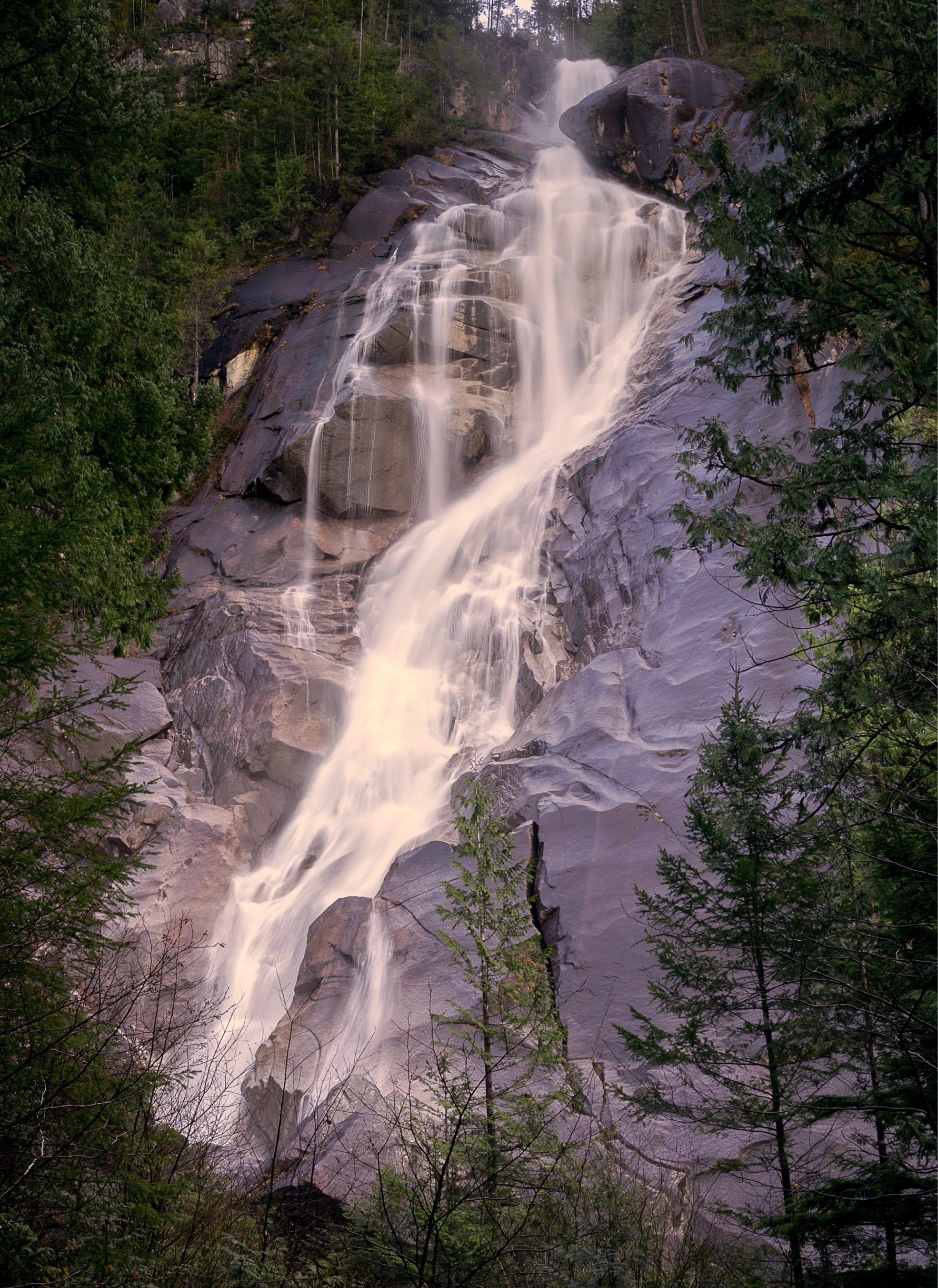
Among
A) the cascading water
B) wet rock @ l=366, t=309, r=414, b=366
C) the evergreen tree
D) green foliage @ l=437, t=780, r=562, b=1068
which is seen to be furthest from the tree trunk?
wet rock @ l=366, t=309, r=414, b=366

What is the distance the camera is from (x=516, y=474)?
24266mm

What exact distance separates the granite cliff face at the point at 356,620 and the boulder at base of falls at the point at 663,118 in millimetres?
117

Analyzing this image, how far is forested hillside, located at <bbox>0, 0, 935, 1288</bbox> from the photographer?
4957mm

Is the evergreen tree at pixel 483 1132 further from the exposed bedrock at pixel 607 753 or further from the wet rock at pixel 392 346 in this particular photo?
the wet rock at pixel 392 346

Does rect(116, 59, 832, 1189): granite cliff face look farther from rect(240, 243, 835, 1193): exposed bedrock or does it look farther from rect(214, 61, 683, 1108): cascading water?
rect(214, 61, 683, 1108): cascading water

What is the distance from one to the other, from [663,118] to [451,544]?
830 inches

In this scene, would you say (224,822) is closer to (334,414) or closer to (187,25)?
(334,414)

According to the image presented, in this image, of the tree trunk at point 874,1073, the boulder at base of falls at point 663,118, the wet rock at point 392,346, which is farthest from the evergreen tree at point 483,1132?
the boulder at base of falls at point 663,118

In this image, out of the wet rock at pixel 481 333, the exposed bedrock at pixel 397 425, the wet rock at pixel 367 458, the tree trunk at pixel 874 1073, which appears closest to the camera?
the tree trunk at pixel 874 1073

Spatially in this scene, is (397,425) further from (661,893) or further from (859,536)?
(859,536)

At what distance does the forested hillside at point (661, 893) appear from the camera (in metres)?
4.96

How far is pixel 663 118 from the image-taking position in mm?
32500

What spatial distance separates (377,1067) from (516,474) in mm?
16851

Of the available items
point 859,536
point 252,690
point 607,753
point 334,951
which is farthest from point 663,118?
point 334,951
